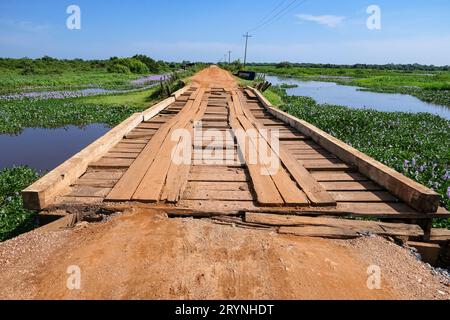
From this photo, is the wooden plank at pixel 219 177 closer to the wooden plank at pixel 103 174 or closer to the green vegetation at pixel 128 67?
the wooden plank at pixel 103 174

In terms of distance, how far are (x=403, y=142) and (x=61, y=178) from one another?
9200 mm

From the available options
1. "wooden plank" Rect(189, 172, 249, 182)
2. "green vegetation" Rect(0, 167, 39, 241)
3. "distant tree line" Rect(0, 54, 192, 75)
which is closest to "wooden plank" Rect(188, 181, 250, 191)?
"wooden plank" Rect(189, 172, 249, 182)

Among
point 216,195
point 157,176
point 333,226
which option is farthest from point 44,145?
point 333,226

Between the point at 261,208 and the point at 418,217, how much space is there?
1619mm

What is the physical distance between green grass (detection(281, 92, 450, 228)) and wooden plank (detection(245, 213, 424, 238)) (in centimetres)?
176

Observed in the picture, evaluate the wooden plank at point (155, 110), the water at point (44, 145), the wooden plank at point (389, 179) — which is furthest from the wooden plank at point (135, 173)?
the water at point (44, 145)

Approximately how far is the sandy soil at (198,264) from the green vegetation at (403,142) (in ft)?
8.27

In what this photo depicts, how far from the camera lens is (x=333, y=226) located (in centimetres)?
322

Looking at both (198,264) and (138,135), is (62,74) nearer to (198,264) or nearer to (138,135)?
(138,135)

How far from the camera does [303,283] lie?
2.42 metres

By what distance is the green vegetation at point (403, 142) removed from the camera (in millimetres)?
6277

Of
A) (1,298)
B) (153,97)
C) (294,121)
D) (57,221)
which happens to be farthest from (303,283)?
(153,97)

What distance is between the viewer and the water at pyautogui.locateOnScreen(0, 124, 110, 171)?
988cm
